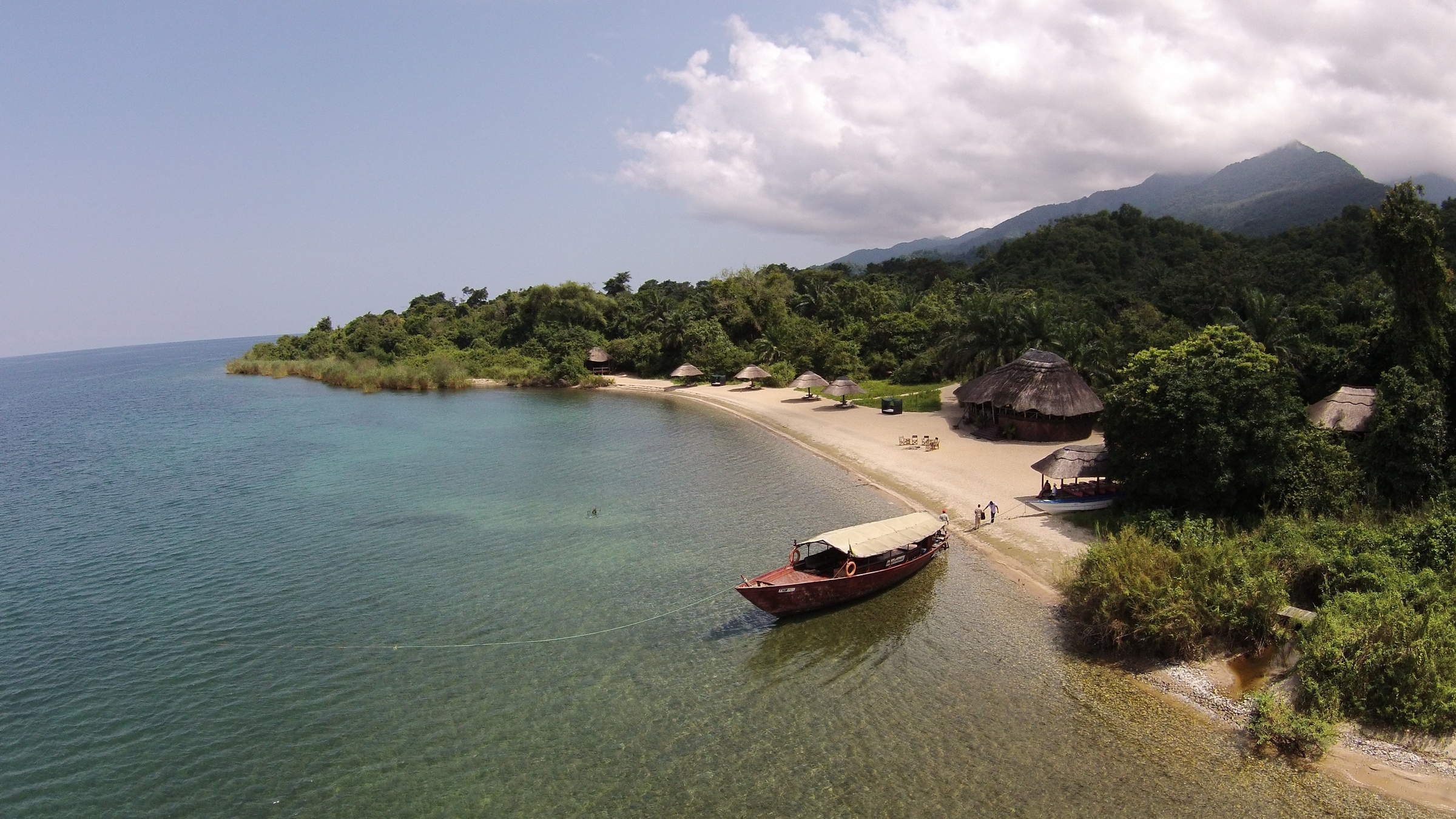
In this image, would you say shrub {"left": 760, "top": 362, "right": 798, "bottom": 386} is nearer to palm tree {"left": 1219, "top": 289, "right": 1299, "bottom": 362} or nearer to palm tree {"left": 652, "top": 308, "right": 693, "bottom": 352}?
palm tree {"left": 652, "top": 308, "right": 693, "bottom": 352}

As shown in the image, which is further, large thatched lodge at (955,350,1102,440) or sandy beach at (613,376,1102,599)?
large thatched lodge at (955,350,1102,440)

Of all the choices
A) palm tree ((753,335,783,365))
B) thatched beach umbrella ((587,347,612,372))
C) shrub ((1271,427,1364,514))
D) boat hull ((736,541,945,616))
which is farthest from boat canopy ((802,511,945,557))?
thatched beach umbrella ((587,347,612,372))

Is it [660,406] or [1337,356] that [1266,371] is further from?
[660,406]

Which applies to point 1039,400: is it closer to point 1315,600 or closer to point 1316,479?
point 1316,479

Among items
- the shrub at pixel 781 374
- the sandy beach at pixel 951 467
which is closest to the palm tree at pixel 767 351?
the shrub at pixel 781 374

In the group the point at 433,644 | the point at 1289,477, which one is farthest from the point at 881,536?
the point at 433,644

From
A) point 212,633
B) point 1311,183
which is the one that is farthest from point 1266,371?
point 1311,183

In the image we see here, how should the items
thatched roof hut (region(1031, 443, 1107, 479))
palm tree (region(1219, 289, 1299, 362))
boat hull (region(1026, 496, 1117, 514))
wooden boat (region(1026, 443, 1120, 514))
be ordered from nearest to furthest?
thatched roof hut (region(1031, 443, 1107, 479)) → wooden boat (region(1026, 443, 1120, 514)) → boat hull (region(1026, 496, 1117, 514)) → palm tree (region(1219, 289, 1299, 362))

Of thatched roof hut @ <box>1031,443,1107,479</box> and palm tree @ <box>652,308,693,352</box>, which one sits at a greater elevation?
palm tree @ <box>652,308,693,352</box>
